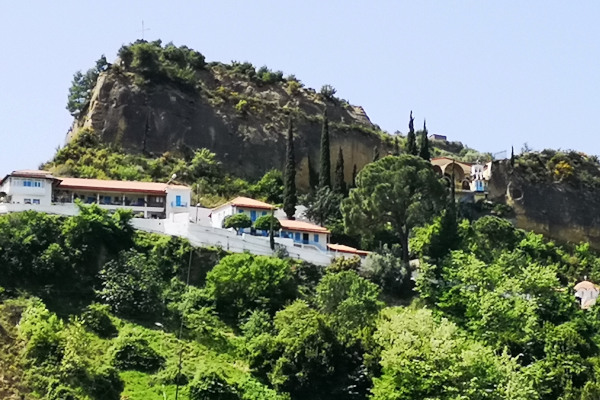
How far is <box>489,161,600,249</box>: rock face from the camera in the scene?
91000 millimetres

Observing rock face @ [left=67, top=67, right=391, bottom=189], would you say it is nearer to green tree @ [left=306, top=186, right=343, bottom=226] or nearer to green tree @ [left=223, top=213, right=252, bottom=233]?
green tree @ [left=306, top=186, right=343, bottom=226]

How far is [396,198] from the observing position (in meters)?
68.0

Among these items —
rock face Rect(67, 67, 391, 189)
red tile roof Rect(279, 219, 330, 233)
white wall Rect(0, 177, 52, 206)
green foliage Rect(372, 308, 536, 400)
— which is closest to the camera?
green foliage Rect(372, 308, 536, 400)

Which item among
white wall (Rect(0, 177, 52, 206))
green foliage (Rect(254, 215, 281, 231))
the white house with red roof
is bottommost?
the white house with red roof

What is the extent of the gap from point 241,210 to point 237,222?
3156 mm

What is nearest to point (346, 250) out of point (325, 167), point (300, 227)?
point (300, 227)

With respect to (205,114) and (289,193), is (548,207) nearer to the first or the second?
(289,193)

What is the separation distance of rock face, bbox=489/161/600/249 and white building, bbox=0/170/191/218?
30862 mm

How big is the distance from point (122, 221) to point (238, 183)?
21066mm

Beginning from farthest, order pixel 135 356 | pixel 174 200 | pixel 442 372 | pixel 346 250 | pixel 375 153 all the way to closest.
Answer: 1. pixel 375 153
2. pixel 174 200
3. pixel 346 250
4. pixel 135 356
5. pixel 442 372

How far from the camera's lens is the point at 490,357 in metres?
51.4

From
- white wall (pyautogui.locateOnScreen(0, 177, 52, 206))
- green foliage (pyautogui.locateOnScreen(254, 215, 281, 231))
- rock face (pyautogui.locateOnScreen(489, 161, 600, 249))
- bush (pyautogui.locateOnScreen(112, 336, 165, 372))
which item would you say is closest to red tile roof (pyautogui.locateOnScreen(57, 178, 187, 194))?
white wall (pyautogui.locateOnScreen(0, 177, 52, 206))

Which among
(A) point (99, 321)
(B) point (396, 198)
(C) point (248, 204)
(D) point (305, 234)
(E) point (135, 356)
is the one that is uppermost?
Result: (B) point (396, 198)

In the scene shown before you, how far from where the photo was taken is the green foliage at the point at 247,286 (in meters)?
60.4
